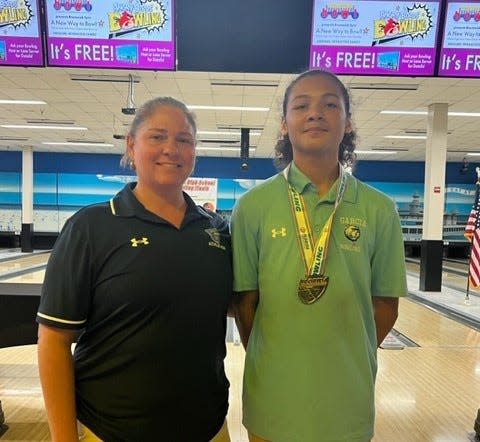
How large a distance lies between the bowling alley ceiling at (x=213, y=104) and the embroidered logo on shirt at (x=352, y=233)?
359cm

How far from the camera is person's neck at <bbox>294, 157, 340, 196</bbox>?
1.39 metres

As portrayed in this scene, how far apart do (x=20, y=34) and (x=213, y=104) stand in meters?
4.84

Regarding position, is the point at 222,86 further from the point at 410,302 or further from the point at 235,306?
the point at 235,306

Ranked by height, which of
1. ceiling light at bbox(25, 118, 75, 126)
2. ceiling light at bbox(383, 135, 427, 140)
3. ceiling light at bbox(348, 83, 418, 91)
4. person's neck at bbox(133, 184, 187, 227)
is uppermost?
ceiling light at bbox(348, 83, 418, 91)

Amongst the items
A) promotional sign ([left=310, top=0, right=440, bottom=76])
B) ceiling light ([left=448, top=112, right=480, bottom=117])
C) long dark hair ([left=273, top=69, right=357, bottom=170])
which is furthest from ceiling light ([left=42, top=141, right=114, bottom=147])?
long dark hair ([left=273, top=69, right=357, bottom=170])

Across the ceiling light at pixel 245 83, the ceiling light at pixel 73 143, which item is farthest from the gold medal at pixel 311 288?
the ceiling light at pixel 73 143

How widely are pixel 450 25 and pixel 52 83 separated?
235 inches

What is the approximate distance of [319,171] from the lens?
1.40 metres

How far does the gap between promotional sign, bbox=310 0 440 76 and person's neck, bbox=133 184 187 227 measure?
3155mm

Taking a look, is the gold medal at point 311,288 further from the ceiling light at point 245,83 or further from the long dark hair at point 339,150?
the ceiling light at point 245,83

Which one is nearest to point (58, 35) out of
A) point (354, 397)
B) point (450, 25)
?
point (450, 25)

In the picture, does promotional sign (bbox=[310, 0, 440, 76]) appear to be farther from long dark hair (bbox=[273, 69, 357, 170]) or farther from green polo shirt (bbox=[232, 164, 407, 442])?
green polo shirt (bbox=[232, 164, 407, 442])

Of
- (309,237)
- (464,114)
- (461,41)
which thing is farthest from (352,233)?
(464,114)

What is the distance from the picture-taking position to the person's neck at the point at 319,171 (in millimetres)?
1391
